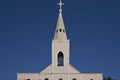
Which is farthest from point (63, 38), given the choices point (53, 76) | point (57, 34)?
point (53, 76)

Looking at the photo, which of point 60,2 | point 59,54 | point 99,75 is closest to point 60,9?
point 60,2

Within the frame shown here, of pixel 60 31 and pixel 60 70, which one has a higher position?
pixel 60 31

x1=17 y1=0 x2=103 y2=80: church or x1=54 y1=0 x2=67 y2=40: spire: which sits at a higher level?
x1=54 y1=0 x2=67 y2=40: spire

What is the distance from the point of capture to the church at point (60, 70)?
74.9 m

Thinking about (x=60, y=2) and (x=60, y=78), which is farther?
(x=60, y=2)

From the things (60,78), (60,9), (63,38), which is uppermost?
(60,9)

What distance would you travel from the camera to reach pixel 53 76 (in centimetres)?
7506

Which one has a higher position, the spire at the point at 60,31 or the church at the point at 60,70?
the spire at the point at 60,31

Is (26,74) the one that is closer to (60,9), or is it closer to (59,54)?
(59,54)

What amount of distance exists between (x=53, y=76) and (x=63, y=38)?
641 centimetres

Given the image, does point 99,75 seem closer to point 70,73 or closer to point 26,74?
point 70,73

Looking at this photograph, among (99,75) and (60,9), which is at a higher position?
(60,9)

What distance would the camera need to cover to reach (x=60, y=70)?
7556 centimetres

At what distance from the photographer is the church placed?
74.9 m
